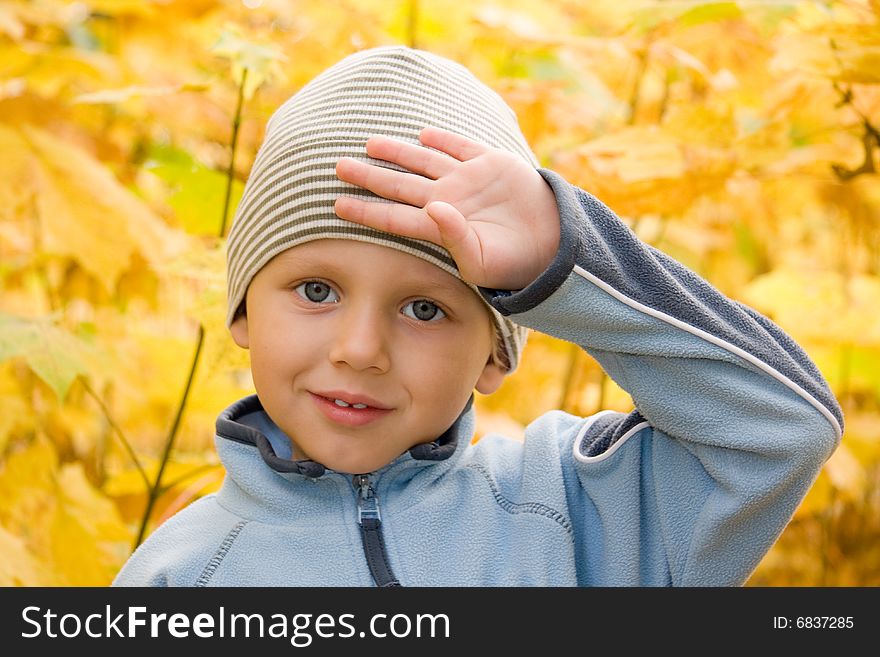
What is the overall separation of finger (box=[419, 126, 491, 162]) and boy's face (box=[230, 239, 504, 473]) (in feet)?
0.33

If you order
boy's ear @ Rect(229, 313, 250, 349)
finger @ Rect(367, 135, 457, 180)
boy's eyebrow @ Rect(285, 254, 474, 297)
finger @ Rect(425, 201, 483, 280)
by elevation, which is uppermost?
finger @ Rect(367, 135, 457, 180)

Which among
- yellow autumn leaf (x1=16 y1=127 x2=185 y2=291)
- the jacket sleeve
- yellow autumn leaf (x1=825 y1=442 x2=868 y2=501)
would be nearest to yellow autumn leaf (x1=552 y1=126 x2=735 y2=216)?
the jacket sleeve

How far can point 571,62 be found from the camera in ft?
6.25

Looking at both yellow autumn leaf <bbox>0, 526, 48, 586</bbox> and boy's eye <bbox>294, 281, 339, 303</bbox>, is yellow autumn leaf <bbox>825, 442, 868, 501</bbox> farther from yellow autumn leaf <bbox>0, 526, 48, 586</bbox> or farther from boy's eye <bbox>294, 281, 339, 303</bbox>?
yellow autumn leaf <bbox>0, 526, 48, 586</bbox>

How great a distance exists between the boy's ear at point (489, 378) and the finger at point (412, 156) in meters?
0.25

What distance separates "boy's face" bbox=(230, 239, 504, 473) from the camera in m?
0.91

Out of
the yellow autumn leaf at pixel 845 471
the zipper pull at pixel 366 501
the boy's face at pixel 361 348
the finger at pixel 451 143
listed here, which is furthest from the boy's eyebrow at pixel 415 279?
the yellow autumn leaf at pixel 845 471

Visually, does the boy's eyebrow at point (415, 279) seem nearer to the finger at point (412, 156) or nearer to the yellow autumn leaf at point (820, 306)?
the finger at point (412, 156)

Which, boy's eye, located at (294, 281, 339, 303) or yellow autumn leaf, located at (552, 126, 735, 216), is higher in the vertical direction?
yellow autumn leaf, located at (552, 126, 735, 216)

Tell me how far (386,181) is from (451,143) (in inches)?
2.8

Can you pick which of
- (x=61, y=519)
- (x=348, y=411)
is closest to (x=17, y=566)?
(x=61, y=519)

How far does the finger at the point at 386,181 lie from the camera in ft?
2.91

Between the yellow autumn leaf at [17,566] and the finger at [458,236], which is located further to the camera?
the yellow autumn leaf at [17,566]

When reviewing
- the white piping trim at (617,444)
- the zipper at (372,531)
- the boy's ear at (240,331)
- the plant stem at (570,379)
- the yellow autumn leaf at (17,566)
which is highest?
the boy's ear at (240,331)
